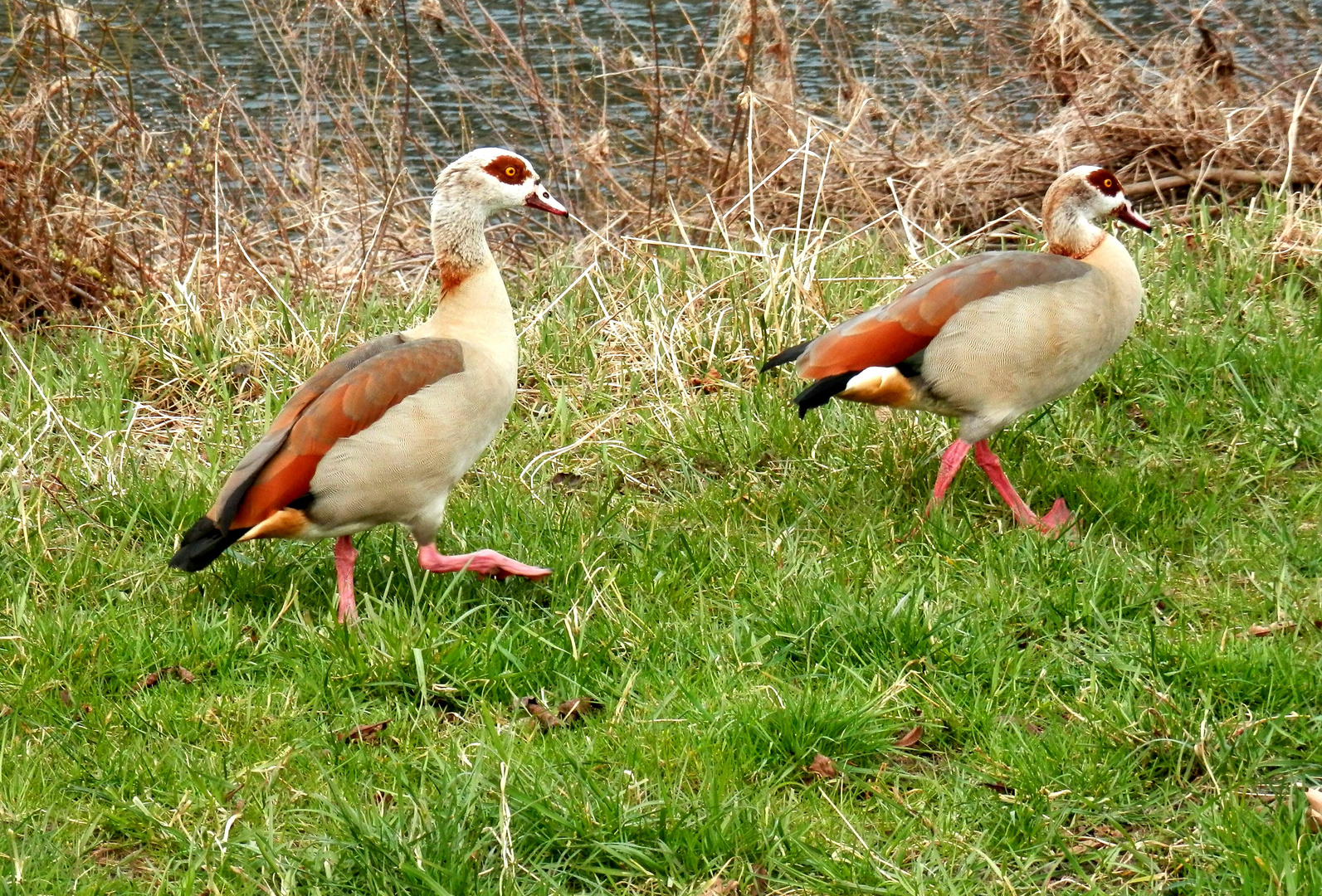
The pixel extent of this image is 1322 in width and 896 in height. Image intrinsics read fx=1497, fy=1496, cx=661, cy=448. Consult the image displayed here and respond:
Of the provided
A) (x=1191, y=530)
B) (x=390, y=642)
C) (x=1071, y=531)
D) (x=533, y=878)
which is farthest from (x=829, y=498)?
(x=533, y=878)

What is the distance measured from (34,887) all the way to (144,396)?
363 centimetres

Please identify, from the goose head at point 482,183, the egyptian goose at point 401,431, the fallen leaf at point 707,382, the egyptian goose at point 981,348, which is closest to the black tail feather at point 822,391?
the egyptian goose at point 981,348

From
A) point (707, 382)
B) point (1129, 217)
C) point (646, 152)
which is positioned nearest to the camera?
point (1129, 217)

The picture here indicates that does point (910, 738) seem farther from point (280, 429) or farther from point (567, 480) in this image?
point (567, 480)

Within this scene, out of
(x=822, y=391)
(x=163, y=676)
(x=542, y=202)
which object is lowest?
(x=163, y=676)

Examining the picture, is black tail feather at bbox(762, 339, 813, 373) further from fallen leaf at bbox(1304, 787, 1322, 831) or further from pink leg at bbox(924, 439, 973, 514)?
fallen leaf at bbox(1304, 787, 1322, 831)

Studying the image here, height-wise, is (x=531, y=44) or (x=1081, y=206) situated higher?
(x=1081, y=206)

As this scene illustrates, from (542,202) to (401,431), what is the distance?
1.09 metres

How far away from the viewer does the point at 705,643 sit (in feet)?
13.7

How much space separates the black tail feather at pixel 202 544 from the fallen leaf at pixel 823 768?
1.79 meters

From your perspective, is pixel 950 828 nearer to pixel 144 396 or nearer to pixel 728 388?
pixel 728 388

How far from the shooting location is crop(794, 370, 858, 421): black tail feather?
16.0 feet

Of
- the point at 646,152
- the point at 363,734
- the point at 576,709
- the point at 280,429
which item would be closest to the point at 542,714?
the point at 576,709

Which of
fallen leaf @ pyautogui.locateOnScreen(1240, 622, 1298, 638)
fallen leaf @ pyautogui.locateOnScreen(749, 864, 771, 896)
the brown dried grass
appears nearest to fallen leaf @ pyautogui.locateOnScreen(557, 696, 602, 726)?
fallen leaf @ pyautogui.locateOnScreen(749, 864, 771, 896)
